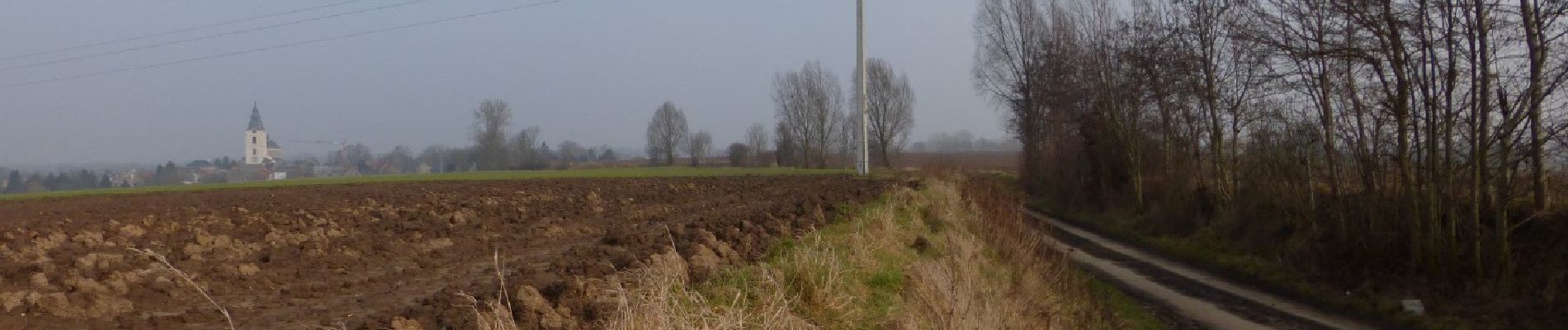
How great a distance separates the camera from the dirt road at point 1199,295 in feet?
49.8

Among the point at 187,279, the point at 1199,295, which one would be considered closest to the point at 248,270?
the point at 187,279

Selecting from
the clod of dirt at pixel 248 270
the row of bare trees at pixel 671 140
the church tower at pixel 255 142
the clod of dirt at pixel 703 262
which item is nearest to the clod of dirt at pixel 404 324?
the clod of dirt at pixel 703 262

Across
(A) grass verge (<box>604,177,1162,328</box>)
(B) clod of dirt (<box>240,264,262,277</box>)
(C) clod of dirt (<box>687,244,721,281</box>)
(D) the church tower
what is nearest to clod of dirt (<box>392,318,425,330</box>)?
(A) grass verge (<box>604,177,1162,328</box>)

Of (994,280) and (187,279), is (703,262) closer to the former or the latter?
(994,280)

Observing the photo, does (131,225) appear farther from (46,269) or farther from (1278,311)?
(1278,311)

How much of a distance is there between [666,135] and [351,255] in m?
73.2

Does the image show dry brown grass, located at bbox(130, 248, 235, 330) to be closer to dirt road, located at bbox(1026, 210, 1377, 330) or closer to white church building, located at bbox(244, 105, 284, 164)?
dirt road, located at bbox(1026, 210, 1377, 330)

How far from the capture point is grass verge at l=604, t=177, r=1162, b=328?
6.71m

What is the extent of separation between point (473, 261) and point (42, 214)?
15.2 meters

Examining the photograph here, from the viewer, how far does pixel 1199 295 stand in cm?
1789

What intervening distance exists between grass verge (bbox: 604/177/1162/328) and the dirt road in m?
1.15

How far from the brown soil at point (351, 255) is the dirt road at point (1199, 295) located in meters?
5.36

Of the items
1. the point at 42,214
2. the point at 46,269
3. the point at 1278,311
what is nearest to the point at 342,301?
the point at 46,269

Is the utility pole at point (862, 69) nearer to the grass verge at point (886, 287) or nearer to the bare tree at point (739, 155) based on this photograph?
the grass verge at point (886, 287)
